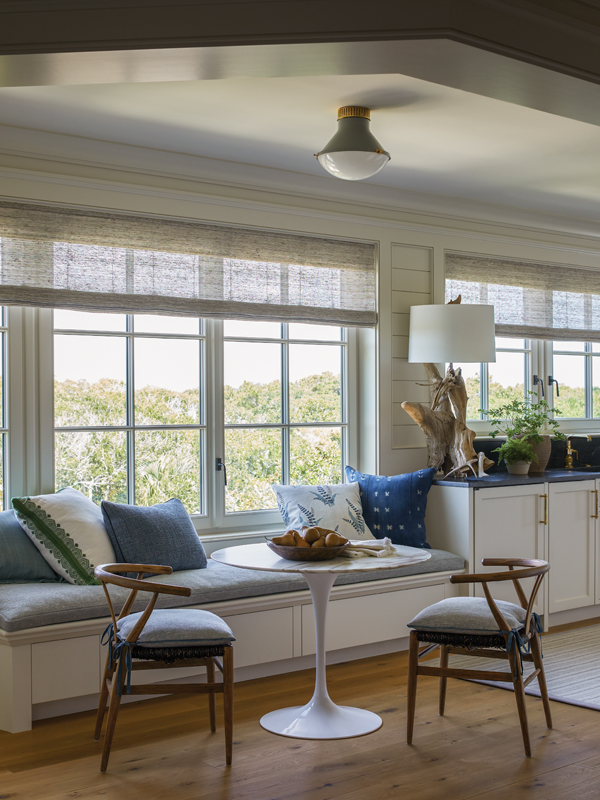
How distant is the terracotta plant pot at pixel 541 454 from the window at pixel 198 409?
51.4 inches

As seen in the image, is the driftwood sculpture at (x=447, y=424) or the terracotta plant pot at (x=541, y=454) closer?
the driftwood sculpture at (x=447, y=424)

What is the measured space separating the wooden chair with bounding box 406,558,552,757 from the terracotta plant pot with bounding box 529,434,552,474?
206 cm

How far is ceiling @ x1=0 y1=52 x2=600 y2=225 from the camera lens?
324cm

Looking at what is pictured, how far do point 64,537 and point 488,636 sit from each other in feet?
6.01

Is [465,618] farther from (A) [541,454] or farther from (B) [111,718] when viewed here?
(A) [541,454]

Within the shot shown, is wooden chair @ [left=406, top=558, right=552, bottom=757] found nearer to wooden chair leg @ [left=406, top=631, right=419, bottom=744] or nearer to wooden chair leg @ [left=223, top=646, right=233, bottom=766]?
wooden chair leg @ [left=406, top=631, right=419, bottom=744]

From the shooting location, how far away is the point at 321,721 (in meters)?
3.15

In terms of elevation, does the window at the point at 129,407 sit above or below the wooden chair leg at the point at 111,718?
above

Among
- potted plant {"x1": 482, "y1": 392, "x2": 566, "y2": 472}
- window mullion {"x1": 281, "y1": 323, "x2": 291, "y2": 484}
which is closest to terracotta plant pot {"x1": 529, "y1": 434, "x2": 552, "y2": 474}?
potted plant {"x1": 482, "y1": 392, "x2": 566, "y2": 472}

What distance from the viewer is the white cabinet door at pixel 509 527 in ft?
14.4

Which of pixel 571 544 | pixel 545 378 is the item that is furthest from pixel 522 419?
pixel 571 544

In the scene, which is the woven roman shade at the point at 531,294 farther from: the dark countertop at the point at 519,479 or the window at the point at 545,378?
the dark countertop at the point at 519,479

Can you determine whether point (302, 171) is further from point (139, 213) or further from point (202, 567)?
point (202, 567)

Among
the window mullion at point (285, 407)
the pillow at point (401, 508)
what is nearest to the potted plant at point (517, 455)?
the pillow at point (401, 508)
